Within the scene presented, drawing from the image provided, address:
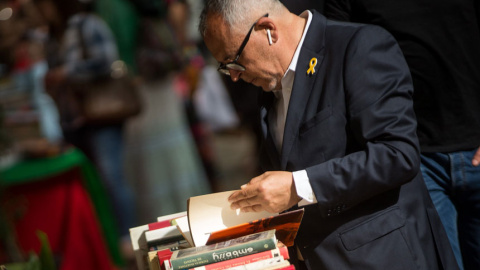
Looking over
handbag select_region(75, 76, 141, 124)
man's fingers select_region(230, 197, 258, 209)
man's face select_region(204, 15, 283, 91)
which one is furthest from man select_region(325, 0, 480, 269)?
handbag select_region(75, 76, 141, 124)

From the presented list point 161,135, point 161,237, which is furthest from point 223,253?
point 161,135

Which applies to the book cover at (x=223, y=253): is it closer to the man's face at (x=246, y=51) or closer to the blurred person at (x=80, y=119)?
the man's face at (x=246, y=51)

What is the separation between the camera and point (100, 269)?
3.79 metres

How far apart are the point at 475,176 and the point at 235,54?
90 cm

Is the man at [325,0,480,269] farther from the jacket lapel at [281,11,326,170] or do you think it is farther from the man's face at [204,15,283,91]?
the man's face at [204,15,283,91]

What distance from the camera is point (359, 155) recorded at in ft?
5.24

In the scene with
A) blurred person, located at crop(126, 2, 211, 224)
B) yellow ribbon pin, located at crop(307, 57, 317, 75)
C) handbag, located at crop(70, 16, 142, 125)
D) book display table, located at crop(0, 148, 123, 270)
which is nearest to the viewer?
yellow ribbon pin, located at crop(307, 57, 317, 75)

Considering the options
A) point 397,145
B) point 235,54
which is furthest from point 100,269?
point 397,145

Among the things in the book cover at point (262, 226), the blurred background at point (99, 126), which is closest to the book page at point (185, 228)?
the book cover at point (262, 226)

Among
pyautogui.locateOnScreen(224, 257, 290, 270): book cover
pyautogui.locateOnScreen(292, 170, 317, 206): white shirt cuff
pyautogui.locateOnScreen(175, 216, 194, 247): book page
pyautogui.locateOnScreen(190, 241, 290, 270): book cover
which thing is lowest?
pyautogui.locateOnScreen(224, 257, 290, 270): book cover

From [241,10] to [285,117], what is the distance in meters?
0.37

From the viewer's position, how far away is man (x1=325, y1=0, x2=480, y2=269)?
1912 millimetres

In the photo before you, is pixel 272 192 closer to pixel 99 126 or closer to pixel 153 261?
pixel 153 261

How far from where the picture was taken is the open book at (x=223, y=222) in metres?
1.58
